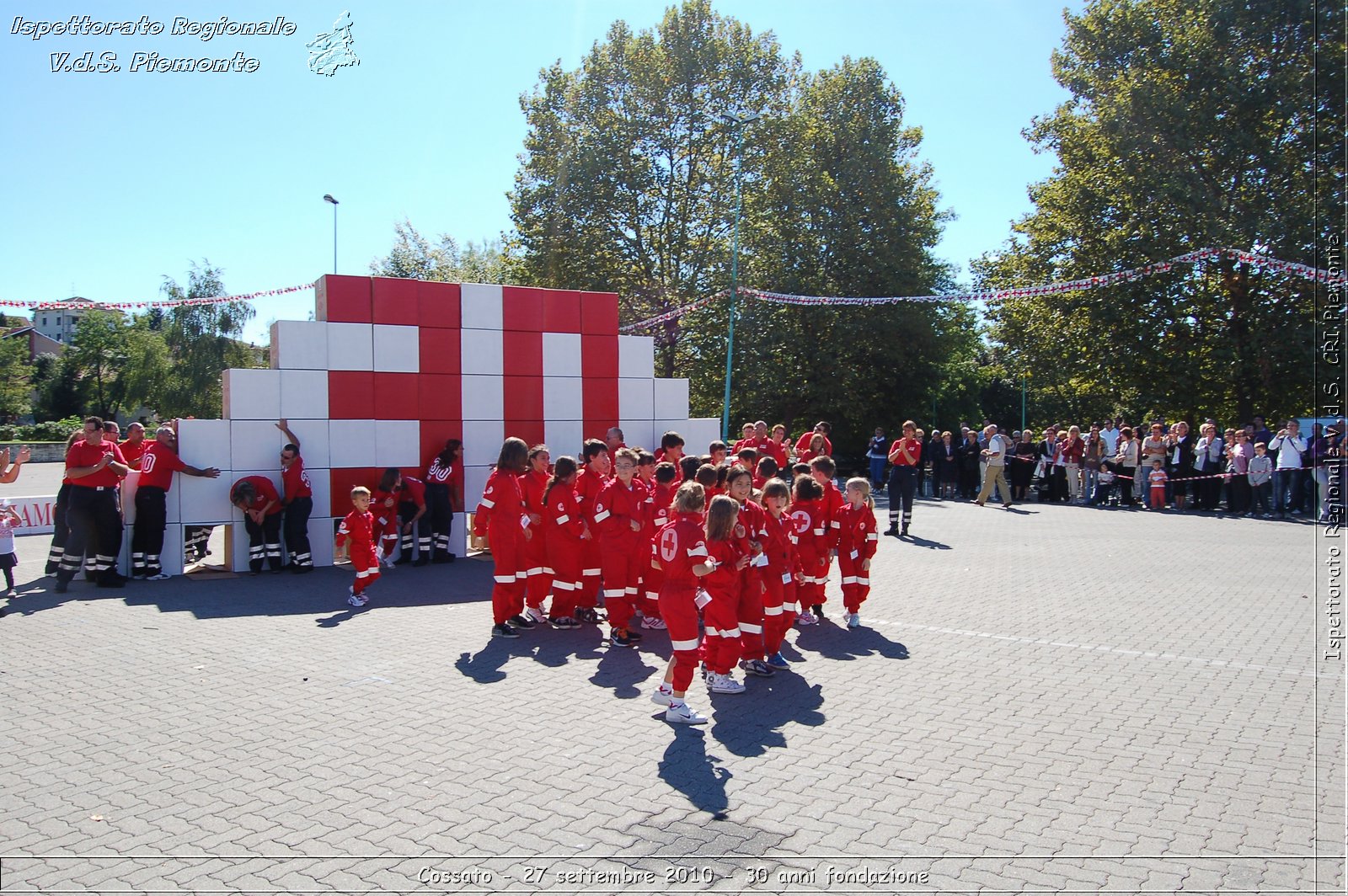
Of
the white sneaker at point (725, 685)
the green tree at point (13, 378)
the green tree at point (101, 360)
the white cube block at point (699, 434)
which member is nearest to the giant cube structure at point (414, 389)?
the white cube block at point (699, 434)

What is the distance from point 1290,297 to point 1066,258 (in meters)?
5.94

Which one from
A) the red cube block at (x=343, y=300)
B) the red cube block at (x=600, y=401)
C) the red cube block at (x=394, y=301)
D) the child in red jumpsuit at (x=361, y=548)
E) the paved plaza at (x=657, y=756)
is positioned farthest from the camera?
the red cube block at (x=600, y=401)

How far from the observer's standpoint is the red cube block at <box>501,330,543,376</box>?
41.9 ft

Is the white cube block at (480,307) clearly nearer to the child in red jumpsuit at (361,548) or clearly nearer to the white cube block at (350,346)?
the white cube block at (350,346)

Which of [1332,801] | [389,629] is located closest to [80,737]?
[389,629]

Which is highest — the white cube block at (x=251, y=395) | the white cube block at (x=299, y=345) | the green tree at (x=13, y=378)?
the green tree at (x=13, y=378)

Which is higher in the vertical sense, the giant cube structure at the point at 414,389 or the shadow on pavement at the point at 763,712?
the giant cube structure at the point at 414,389

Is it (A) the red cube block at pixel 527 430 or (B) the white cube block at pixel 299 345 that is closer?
(B) the white cube block at pixel 299 345

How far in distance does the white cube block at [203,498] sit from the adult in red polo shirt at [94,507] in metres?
0.70

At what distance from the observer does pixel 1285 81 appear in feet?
71.8

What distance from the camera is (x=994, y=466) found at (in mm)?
19172

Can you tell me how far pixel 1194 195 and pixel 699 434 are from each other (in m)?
16.8

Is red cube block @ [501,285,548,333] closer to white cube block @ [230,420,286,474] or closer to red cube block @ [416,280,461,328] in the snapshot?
red cube block @ [416,280,461,328]

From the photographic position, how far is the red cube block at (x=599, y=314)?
A: 13.4 m
